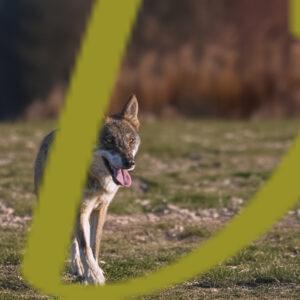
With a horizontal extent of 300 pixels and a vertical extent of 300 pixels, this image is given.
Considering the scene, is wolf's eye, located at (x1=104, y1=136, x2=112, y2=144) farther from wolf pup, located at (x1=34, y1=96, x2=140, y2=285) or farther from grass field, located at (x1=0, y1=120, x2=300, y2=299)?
grass field, located at (x1=0, y1=120, x2=300, y2=299)

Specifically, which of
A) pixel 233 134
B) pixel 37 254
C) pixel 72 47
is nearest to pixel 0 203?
pixel 37 254

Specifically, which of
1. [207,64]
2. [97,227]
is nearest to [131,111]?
[97,227]

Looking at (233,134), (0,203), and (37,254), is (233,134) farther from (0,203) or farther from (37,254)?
(37,254)

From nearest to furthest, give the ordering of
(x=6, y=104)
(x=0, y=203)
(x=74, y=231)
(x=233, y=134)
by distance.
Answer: (x=74, y=231) → (x=0, y=203) → (x=233, y=134) → (x=6, y=104)

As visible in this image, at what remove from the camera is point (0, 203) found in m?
13.8

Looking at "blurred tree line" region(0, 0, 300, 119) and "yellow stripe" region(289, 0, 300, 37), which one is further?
"yellow stripe" region(289, 0, 300, 37)

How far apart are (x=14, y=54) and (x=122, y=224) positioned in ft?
82.6

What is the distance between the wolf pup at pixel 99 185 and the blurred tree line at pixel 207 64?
16.6 meters

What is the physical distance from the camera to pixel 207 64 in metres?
27.3

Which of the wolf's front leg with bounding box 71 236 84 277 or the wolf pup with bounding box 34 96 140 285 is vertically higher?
the wolf pup with bounding box 34 96 140 285
